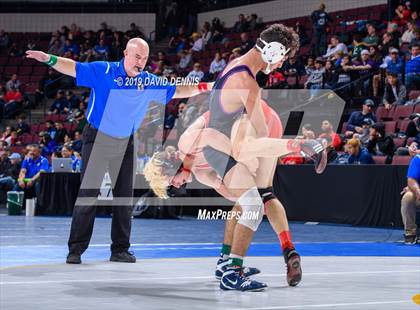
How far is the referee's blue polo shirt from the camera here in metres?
7.09

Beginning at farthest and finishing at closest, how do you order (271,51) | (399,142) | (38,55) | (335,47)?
(335,47) < (399,142) < (38,55) < (271,51)

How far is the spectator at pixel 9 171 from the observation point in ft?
58.2

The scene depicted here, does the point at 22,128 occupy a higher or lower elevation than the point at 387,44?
lower

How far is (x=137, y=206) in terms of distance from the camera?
14.9m

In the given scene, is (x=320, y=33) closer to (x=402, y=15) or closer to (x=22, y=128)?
(x=402, y=15)

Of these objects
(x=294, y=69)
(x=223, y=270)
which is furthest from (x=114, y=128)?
(x=294, y=69)

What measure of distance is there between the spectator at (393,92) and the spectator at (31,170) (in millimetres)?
6623

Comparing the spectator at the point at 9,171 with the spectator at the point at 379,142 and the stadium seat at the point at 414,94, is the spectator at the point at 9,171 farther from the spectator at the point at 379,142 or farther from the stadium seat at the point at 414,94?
the stadium seat at the point at 414,94

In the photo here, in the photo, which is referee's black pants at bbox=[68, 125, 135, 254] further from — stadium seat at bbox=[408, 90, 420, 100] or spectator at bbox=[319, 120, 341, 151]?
stadium seat at bbox=[408, 90, 420, 100]

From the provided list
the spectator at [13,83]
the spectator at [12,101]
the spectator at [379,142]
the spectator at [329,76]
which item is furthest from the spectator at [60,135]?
the spectator at [379,142]

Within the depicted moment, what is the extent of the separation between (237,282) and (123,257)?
1.98 metres

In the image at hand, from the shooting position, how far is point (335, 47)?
1762 cm

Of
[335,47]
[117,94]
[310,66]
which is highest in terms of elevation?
[335,47]

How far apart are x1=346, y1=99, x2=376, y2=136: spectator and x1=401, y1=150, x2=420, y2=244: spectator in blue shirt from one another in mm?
3891
